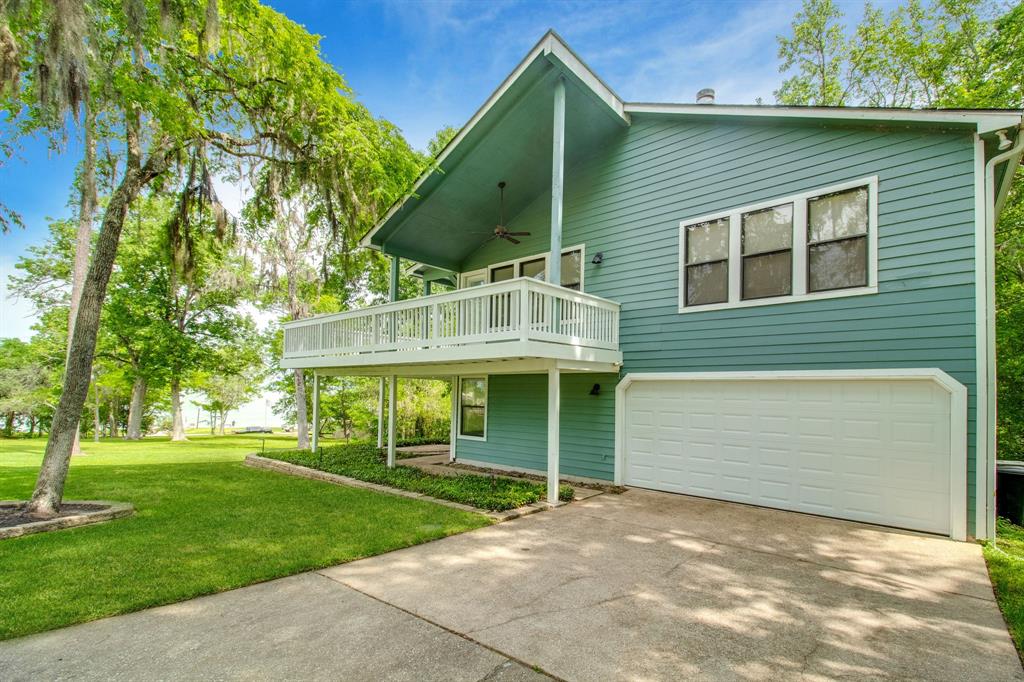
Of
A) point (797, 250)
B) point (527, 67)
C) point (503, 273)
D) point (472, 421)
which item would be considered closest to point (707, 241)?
point (797, 250)

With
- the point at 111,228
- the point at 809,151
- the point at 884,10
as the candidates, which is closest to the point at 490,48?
the point at 809,151

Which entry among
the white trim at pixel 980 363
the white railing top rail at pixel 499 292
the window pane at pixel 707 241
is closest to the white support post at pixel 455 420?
the white railing top rail at pixel 499 292

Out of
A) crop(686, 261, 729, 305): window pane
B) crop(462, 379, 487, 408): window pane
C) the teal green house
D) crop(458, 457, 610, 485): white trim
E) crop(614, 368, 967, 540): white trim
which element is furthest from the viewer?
crop(462, 379, 487, 408): window pane

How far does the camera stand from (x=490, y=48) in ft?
38.4

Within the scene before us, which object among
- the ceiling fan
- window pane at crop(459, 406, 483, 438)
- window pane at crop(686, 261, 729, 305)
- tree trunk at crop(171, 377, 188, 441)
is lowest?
tree trunk at crop(171, 377, 188, 441)

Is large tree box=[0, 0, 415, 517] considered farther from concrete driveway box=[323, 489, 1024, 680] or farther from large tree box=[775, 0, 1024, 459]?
large tree box=[775, 0, 1024, 459]

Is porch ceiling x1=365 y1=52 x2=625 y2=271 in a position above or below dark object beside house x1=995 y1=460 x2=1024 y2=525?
above

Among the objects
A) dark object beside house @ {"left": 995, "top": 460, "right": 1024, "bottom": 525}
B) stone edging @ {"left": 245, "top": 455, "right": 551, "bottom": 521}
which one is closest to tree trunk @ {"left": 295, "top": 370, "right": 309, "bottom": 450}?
stone edging @ {"left": 245, "top": 455, "right": 551, "bottom": 521}

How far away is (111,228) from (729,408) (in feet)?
29.6

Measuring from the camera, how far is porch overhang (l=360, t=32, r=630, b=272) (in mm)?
7555

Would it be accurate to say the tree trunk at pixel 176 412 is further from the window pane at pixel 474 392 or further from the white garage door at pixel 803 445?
the white garage door at pixel 803 445

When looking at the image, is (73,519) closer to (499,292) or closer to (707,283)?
(499,292)

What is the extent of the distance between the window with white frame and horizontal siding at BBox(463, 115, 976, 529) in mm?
222

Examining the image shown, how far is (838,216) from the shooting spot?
629cm
